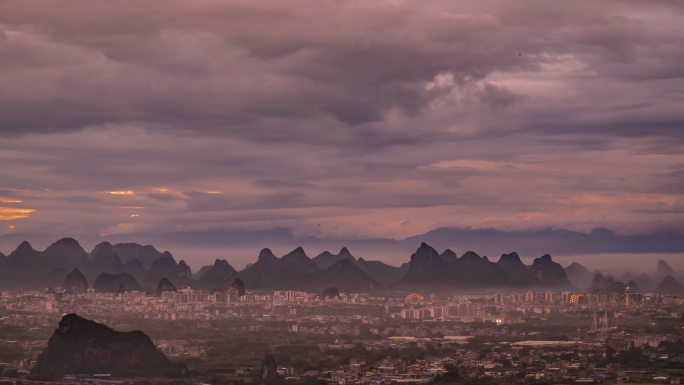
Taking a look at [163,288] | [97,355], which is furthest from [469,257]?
[97,355]

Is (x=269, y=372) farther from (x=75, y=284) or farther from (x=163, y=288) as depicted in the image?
(x=75, y=284)

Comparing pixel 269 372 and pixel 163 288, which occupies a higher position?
pixel 163 288

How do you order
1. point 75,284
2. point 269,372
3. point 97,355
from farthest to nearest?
1. point 75,284
2. point 97,355
3. point 269,372

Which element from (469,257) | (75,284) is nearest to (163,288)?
(75,284)

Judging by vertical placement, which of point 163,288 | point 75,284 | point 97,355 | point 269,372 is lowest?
point 269,372

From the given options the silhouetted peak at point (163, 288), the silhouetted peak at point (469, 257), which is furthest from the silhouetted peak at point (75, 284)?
the silhouetted peak at point (469, 257)

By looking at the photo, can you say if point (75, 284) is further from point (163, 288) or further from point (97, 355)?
point (97, 355)

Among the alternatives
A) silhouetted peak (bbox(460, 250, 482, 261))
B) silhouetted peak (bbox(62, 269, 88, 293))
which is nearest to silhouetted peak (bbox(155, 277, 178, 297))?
silhouetted peak (bbox(62, 269, 88, 293))

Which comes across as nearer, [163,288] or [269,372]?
[269,372]

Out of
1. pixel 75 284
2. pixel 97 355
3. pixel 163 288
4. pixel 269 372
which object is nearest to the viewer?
pixel 269 372
